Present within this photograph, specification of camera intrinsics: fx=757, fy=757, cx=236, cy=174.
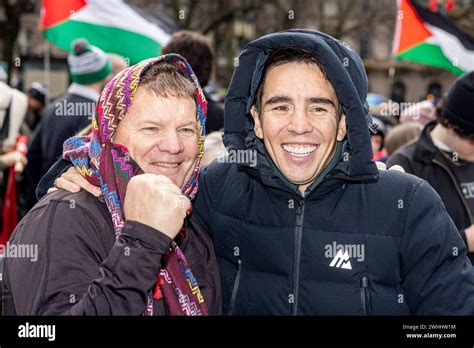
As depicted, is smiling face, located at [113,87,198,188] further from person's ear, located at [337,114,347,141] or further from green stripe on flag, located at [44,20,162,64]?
green stripe on flag, located at [44,20,162,64]

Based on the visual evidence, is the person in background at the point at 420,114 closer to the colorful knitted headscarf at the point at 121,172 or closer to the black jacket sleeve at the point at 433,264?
the black jacket sleeve at the point at 433,264

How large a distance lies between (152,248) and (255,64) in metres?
0.92

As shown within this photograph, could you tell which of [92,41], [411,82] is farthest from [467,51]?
[411,82]

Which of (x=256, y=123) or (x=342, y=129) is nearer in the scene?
(x=342, y=129)

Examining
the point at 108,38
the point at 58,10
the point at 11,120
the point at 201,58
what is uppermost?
the point at 58,10

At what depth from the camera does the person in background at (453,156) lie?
15.2 feet

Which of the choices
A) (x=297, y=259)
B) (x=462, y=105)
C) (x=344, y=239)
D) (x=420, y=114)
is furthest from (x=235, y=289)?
(x=420, y=114)

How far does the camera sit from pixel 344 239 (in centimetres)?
266

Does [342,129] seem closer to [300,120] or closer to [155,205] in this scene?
[300,120]

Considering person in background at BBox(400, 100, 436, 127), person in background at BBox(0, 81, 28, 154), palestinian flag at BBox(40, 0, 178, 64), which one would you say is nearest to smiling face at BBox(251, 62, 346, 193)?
palestinian flag at BBox(40, 0, 178, 64)

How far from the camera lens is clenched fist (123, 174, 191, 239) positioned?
7.75 ft

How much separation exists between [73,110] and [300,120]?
4074 mm

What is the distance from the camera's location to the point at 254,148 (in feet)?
9.77
